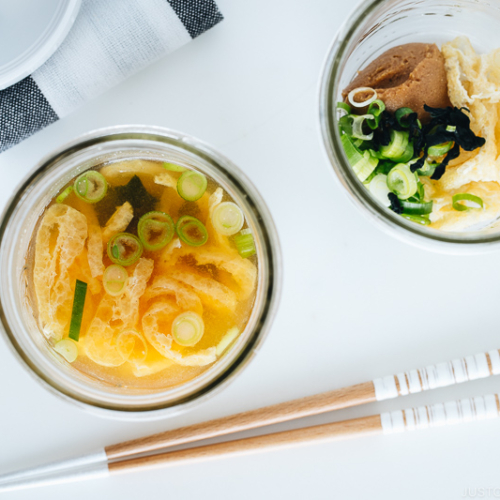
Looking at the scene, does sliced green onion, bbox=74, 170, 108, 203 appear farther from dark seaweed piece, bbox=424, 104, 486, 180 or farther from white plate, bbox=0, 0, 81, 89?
dark seaweed piece, bbox=424, 104, 486, 180

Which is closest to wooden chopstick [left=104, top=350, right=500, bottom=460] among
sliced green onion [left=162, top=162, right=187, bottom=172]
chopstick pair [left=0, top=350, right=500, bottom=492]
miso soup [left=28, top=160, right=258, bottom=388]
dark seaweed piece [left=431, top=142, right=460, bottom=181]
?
chopstick pair [left=0, top=350, right=500, bottom=492]

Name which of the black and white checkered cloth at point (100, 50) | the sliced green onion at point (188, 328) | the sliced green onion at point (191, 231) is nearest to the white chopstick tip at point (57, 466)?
the sliced green onion at point (188, 328)

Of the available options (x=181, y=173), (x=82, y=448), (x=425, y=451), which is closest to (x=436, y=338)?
(x=425, y=451)

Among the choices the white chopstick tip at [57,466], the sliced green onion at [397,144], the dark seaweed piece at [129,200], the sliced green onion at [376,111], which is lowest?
the white chopstick tip at [57,466]

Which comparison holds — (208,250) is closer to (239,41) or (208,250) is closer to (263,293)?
(263,293)

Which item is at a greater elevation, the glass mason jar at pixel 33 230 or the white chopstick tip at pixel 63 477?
the glass mason jar at pixel 33 230

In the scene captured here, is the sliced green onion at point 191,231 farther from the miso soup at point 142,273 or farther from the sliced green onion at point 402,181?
the sliced green onion at point 402,181

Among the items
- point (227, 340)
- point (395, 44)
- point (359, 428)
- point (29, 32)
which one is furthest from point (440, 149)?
point (29, 32)
